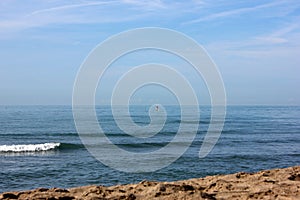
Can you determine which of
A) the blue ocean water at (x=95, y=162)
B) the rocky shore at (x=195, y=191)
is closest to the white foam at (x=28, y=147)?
the blue ocean water at (x=95, y=162)

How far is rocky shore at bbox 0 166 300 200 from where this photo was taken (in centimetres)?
732

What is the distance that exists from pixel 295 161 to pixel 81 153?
12.0m

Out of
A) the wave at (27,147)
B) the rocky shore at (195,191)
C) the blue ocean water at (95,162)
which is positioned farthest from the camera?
the wave at (27,147)

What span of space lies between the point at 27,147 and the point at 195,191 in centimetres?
1981

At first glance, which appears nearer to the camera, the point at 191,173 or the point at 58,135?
the point at 191,173

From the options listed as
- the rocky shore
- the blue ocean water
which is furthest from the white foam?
the rocky shore

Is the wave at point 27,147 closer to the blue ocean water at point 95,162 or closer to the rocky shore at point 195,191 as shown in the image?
the blue ocean water at point 95,162

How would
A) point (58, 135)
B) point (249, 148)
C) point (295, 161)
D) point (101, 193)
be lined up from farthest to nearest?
point (58, 135) < point (249, 148) < point (295, 161) < point (101, 193)

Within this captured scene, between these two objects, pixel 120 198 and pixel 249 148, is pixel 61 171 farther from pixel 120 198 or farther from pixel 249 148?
pixel 249 148

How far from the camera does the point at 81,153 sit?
22.0 meters

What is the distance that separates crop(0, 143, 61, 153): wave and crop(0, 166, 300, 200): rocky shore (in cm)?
1723

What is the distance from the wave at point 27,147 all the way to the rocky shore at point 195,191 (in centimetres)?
1723

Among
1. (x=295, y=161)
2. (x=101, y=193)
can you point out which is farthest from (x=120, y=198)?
(x=295, y=161)

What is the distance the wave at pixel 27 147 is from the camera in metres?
24.1
